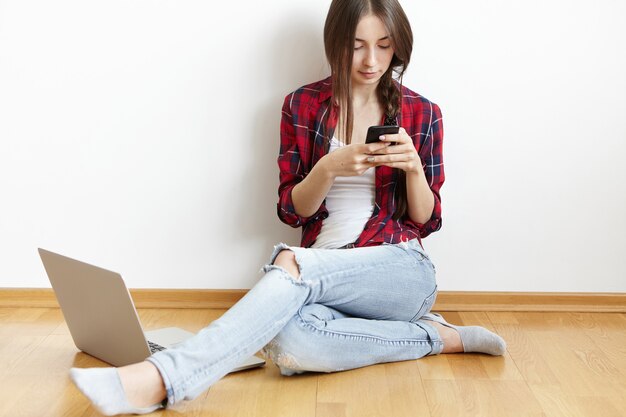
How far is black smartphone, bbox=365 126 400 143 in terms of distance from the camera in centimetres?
205

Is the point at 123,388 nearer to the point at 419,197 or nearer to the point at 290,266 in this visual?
the point at 290,266

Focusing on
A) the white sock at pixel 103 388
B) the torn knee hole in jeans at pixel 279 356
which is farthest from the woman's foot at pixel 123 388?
the torn knee hole in jeans at pixel 279 356

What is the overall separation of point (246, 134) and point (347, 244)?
48 cm

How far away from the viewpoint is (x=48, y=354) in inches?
87.4

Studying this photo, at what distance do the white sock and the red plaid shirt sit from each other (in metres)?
0.75

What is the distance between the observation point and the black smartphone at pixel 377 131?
2.05 meters

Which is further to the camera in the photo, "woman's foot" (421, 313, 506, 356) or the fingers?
"woman's foot" (421, 313, 506, 356)

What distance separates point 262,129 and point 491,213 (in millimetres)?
717

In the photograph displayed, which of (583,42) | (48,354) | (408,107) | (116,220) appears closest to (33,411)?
(48,354)

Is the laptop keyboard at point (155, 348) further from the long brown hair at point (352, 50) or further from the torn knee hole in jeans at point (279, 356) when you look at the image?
the long brown hair at point (352, 50)

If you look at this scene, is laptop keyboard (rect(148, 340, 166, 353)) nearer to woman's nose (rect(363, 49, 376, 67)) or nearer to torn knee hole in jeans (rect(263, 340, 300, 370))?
torn knee hole in jeans (rect(263, 340, 300, 370))

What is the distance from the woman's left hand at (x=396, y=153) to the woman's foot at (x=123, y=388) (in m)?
0.74

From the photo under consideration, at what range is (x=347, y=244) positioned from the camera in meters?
2.27

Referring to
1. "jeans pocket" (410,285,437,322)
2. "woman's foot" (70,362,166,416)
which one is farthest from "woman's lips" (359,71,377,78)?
"woman's foot" (70,362,166,416)
